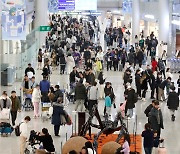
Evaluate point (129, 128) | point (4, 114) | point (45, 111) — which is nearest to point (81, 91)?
point (45, 111)

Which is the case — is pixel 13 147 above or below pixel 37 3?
below

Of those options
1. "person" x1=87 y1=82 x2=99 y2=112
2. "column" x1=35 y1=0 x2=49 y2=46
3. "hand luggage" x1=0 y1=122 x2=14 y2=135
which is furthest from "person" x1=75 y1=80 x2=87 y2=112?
"column" x1=35 y1=0 x2=49 y2=46

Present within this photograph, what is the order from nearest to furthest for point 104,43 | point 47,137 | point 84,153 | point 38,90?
point 84,153, point 47,137, point 38,90, point 104,43

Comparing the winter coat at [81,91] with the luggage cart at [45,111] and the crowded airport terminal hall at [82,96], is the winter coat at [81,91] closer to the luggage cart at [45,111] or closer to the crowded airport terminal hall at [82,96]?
the crowded airport terminal hall at [82,96]

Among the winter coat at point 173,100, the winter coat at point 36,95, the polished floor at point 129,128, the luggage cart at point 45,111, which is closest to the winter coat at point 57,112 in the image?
the polished floor at point 129,128

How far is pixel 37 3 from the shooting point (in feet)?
146

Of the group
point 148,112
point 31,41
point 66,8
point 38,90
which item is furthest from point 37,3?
point 148,112

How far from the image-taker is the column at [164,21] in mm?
41844

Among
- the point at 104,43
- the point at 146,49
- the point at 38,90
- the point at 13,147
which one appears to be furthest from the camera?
the point at 104,43

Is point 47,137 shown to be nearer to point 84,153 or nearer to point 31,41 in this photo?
point 84,153

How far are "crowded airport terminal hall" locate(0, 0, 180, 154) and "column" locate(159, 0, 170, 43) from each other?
0.07m

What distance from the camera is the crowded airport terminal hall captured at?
1528cm

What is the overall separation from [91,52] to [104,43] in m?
13.6

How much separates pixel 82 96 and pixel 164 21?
23.0 meters
